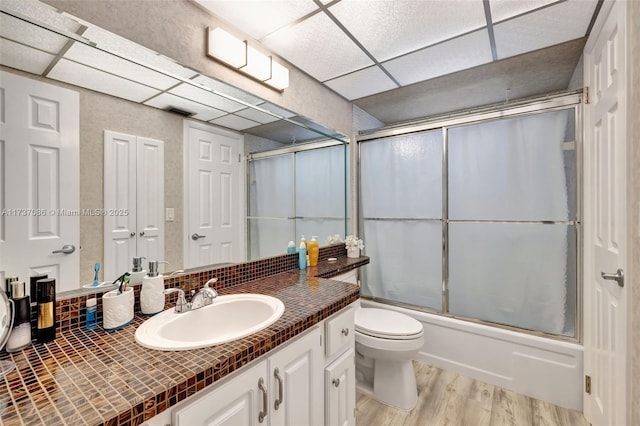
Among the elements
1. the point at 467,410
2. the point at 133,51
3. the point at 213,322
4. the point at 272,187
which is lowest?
the point at 467,410

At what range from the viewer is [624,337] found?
3.39ft

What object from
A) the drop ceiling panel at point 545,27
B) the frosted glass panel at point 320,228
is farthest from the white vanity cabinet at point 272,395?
the drop ceiling panel at point 545,27

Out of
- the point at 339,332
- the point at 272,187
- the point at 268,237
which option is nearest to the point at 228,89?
the point at 272,187

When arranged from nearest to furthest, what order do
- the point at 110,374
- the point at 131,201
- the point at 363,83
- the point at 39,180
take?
1. the point at 110,374
2. the point at 39,180
3. the point at 131,201
4. the point at 363,83

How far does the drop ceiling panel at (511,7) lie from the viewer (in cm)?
132

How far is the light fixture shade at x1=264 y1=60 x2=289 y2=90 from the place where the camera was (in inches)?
64.7

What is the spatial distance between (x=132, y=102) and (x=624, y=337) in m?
2.09

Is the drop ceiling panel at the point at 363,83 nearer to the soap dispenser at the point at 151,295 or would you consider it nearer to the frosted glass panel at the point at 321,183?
the frosted glass panel at the point at 321,183

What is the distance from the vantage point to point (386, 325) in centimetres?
180

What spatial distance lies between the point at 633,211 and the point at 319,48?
165 cm

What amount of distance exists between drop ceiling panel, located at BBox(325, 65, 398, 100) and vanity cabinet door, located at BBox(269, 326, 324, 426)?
1.76m

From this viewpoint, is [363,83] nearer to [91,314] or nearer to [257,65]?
[257,65]

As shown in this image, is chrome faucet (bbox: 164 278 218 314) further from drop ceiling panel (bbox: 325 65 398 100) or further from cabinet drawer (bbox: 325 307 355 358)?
drop ceiling panel (bbox: 325 65 398 100)

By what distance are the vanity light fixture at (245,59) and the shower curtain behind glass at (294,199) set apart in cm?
47
